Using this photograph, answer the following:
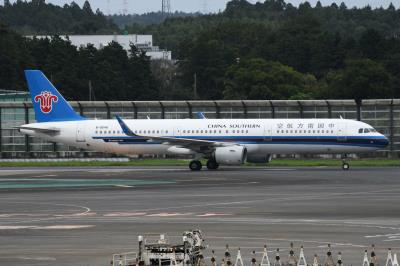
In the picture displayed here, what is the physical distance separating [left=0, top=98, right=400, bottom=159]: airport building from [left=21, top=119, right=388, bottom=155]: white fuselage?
47.3 feet

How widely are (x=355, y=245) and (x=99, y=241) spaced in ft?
27.3

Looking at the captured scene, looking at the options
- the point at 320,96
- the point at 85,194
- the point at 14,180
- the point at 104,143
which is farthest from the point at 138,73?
the point at 85,194

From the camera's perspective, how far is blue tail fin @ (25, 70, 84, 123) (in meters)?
81.8

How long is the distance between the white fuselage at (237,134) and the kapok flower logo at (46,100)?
1.27 metres

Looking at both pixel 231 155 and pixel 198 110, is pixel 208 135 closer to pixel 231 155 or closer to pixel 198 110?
pixel 231 155

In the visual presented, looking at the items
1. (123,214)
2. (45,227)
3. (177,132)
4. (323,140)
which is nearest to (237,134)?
(177,132)

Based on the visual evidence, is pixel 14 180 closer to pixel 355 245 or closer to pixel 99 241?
pixel 99 241

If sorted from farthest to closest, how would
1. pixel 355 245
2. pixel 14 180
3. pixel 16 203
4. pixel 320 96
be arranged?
1. pixel 320 96
2. pixel 14 180
3. pixel 16 203
4. pixel 355 245

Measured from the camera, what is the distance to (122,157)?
9712cm

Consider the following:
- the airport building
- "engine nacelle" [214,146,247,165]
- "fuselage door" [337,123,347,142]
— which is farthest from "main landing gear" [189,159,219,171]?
the airport building

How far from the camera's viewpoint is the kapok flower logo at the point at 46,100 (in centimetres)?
8194

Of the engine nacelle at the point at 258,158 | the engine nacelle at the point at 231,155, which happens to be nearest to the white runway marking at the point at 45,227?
the engine nacelle at the point at 231,155

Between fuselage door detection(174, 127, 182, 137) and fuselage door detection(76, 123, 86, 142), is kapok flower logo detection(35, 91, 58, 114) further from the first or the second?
fuselage door detection(174, 127, 182, 137)

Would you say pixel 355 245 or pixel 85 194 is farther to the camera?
pixel 85 194
